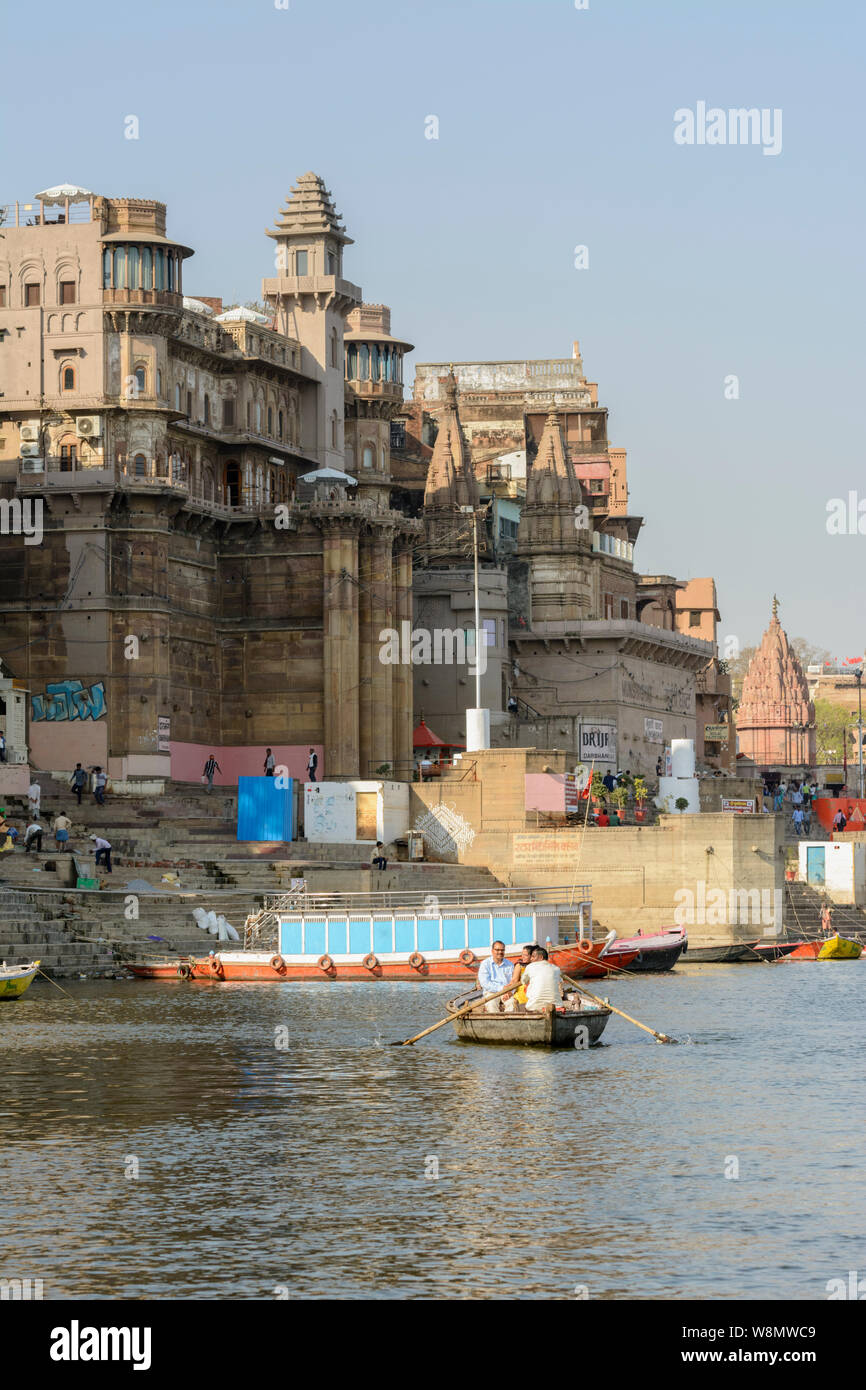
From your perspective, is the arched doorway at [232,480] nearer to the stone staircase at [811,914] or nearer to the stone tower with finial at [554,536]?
the stone tower with finial at [554,536]

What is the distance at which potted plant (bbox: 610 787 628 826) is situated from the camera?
85.9 meters

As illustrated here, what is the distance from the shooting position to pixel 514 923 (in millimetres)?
63188

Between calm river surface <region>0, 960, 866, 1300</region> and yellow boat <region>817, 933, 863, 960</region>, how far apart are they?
28383 millimetres

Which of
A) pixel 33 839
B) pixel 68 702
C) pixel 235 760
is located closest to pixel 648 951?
pixel 33 839

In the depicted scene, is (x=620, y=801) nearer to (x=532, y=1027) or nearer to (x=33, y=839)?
(x=33, y=839)

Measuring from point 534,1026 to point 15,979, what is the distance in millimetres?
14629

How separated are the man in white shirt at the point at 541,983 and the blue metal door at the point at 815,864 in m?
48.7

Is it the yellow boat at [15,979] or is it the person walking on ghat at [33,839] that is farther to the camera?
the person walking on ghat at [33,839]

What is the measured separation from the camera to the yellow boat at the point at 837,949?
7794cm

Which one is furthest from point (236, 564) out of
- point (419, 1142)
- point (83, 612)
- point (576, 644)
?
point (419, 1142)

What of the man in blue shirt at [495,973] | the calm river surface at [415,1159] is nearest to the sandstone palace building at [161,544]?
the calm river surface at [415,1159]

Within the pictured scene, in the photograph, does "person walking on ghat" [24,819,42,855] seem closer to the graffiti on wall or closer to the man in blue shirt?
the graffiti on wall

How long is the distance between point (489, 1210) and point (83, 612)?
201ft
